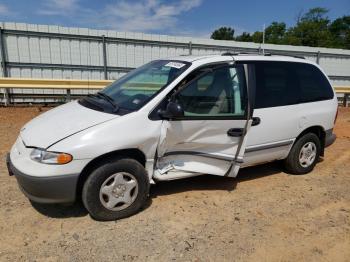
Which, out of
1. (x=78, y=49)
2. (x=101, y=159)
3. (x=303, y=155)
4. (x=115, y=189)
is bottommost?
(x=303, y=155)

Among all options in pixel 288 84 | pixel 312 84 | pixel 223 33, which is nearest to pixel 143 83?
pixel 288 84

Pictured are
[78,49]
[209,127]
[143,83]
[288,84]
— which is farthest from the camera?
[78,49]

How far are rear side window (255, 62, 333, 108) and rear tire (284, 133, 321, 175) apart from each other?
0.62 metres

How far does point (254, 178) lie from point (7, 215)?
333cm

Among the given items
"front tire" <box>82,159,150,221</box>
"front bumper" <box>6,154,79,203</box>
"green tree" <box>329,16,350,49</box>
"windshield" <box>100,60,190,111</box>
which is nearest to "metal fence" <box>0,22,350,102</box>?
"windshield" <box>100,60,190,111</box>

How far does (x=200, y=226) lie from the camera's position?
3531 millimetres

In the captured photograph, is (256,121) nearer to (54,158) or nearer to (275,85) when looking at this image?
(275,85)

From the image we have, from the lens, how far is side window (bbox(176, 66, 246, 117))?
12.6 feet

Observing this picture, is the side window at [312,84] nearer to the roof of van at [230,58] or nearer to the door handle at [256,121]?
the roof of van at [230,58]

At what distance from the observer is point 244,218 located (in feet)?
12.3

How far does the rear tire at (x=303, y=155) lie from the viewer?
5.02 meters

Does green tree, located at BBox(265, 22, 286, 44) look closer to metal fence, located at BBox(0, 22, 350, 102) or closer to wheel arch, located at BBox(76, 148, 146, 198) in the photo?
metal fence, located at BBox(0, 22, 350, 102)

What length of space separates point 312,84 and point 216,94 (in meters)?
1.90

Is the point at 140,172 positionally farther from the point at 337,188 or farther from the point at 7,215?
the point at 337,188
